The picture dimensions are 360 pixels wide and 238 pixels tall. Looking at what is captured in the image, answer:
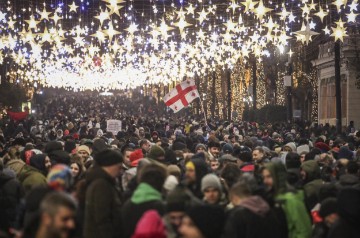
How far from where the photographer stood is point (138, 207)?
28.4 feet

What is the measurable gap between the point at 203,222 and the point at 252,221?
2.04ft

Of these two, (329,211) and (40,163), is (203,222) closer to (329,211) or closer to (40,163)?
(329,211)

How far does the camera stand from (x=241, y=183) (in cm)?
880

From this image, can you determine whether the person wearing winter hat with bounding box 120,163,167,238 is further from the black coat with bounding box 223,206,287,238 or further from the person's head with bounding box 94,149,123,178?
the black coat with bounding box 223,206,287,238

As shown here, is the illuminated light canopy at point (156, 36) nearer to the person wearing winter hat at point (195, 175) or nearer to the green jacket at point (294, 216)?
the person wearing winter hat at point (195, 175)

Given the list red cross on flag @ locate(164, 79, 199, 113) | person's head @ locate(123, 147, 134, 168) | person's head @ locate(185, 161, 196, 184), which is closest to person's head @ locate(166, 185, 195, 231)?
person's head @ locate(185, 161, 196, 184)

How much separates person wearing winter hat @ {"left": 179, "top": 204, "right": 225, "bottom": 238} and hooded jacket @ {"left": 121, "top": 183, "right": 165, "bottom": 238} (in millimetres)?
896

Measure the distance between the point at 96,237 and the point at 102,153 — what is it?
3.63ft

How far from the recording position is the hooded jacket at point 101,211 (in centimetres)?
885

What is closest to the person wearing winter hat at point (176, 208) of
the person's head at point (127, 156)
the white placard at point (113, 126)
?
the person's head at point (127, 156)

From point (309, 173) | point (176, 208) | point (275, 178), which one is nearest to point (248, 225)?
point (176, 208)

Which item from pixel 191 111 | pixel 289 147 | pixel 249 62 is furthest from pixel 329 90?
pixel 289 147

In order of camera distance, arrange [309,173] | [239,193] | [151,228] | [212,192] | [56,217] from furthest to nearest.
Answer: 1. [309,173]
2. [212,192]
3. [239,193]
4. [151,228]
5. [56,217]

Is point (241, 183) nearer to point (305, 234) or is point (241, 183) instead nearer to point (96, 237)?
point (305, 234)
